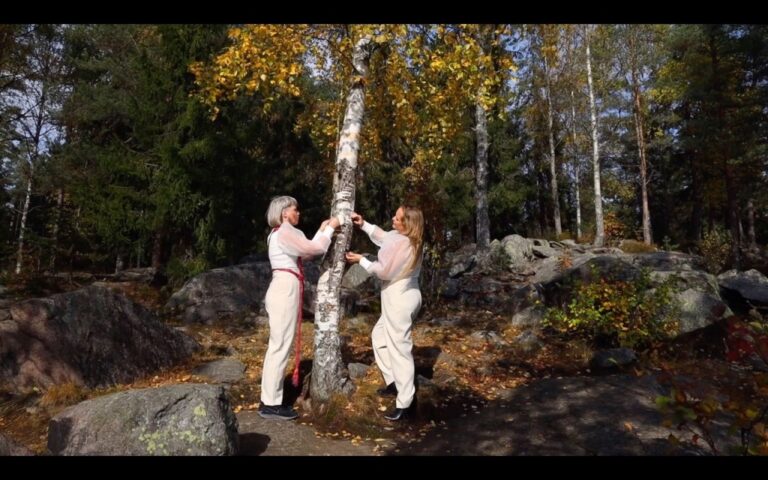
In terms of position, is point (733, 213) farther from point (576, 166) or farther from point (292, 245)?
point (292, 245)

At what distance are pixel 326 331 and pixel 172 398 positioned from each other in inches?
80.2

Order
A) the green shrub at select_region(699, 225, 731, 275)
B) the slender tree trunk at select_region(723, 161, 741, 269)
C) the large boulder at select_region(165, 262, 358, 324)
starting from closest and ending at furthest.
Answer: the large boulder at select_region(165, 262, 358, 324)
the green shrub at select_region(699, 225, 731, 275)
the slender tree trunk at select_region(723, 161, 741, 269)

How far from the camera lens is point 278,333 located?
5.33 meters

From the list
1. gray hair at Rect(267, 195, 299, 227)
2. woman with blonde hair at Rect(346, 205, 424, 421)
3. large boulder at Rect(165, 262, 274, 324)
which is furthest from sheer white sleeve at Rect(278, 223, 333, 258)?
large boulder at Rect(165, 262, 274, 324)

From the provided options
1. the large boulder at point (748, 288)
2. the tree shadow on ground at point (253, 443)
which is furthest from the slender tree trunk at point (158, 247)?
the large boulder at point (748, 288)

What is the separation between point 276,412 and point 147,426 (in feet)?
5.75

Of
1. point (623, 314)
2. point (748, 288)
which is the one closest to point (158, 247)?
point (623, 314)

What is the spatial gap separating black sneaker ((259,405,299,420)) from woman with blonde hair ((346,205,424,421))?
3.59 feet

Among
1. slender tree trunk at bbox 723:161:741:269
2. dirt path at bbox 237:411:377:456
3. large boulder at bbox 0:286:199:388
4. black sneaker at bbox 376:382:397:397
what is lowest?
dirt path at bbox 237:411:377:456

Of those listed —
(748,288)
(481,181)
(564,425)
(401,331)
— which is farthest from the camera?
(481,181)

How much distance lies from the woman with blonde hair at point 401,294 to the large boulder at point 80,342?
3672mm

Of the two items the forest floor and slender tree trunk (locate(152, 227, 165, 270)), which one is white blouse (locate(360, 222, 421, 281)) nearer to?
the forest floor

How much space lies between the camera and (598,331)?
8.29m

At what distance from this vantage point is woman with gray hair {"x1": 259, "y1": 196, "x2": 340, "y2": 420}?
5312 mm
